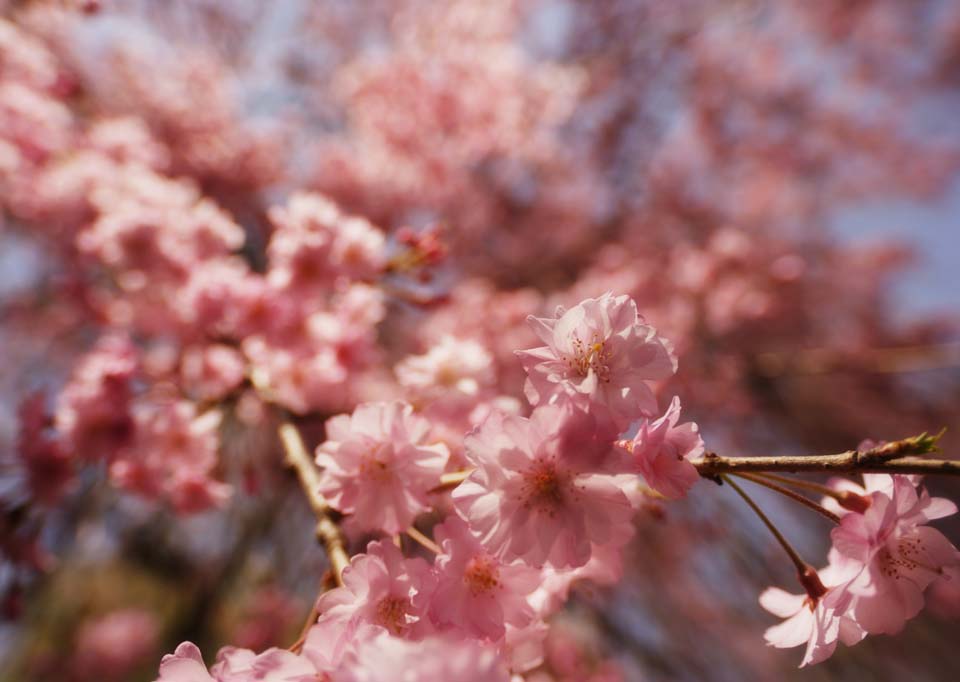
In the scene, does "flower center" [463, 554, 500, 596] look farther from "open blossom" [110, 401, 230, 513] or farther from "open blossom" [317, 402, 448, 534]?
"open blossom" [110, 401, 230, 513]

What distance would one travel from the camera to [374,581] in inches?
34.2

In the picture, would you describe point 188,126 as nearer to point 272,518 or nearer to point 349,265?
point 272,518

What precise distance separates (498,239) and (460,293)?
2.43 metres

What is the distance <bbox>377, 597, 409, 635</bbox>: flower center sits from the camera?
88 centimetres

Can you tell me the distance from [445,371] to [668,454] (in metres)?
0.88

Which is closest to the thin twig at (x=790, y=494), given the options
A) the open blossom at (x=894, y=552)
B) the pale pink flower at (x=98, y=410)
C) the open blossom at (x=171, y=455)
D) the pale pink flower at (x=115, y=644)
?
the open blossom at (x=894, y=552)

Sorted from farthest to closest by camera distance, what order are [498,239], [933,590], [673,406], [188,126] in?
[498,239], [188,126], [933,590], [673,406]

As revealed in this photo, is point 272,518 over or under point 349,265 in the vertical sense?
under

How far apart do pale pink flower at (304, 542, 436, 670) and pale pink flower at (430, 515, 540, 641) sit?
2 centimetres

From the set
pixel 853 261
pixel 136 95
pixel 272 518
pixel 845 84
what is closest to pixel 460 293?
pixel 272 518

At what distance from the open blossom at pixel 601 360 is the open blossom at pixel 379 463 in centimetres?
27

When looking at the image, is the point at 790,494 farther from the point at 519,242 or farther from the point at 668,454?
the point at 519,242

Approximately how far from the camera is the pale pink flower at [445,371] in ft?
5.20

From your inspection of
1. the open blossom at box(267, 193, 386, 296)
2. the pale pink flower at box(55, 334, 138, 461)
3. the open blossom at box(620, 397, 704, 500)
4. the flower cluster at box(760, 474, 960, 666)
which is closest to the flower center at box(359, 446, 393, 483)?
the open blossom at box(620, 397, 704, 500)
